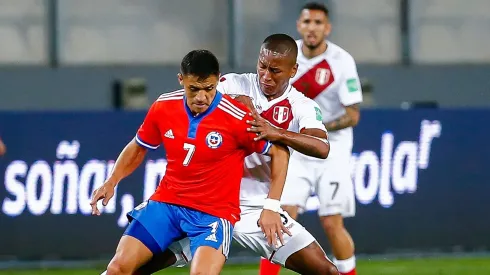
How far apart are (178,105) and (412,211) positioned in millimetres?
5585

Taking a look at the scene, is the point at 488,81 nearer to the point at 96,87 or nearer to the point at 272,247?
the point at 96,87

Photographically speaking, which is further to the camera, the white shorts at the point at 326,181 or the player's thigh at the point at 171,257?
the white shorts at the point at 326,181

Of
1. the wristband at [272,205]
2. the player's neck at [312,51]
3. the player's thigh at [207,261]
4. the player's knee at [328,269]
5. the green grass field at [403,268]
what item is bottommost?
the green grass field at [403,268]

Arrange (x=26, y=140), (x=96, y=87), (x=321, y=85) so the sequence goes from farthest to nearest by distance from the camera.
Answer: (x=96, y=87), (x=26, y=140), (x=321, y=85)

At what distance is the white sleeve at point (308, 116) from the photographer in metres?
7.45

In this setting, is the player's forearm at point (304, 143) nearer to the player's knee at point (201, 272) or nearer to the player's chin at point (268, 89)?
the player's chin at point (268, 89)

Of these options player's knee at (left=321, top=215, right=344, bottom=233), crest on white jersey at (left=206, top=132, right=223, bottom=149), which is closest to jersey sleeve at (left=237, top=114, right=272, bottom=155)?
crest on white jersey at (left=206, top=132, right=223, bottom=149)

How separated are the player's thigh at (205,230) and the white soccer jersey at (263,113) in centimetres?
51

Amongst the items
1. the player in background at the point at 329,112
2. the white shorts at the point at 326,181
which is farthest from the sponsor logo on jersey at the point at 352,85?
the white shorts at the point at 326,181

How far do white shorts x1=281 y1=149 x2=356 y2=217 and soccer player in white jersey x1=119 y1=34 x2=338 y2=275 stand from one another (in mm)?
1952

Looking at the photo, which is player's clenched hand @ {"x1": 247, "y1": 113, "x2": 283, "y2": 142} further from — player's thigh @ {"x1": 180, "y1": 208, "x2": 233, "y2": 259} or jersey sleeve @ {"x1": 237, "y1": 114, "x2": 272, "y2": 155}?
player's thigh @ {"x1": 180, "y1": 208, "x2": 233, "y2": 259}

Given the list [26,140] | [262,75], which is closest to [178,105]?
[262,75]

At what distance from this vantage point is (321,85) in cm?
990

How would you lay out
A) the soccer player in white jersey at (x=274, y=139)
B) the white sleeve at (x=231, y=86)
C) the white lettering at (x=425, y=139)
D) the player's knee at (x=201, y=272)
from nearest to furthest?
1. the player's knee at (x=201, y=272)
2. the soccer player in white jersey at (x=274, y=139)
3. the white sleeve at (x=231, y=86)
4. the white lettering at (x=425, y=139)
